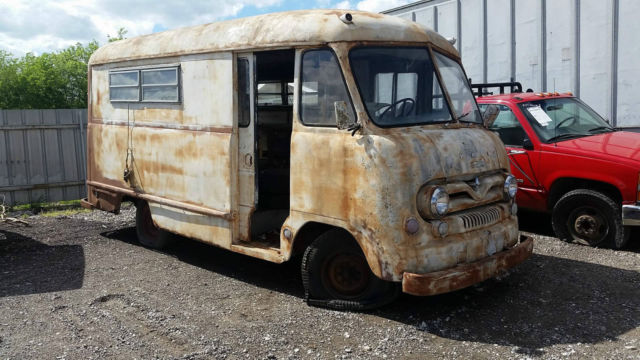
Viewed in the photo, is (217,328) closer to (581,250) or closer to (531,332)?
A: (531,332)

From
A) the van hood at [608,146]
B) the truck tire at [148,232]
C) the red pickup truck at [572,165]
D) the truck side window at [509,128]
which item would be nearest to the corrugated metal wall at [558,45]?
the red pickup truck at [572,165]

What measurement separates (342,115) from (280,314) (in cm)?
183

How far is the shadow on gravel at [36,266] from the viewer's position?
6.34m

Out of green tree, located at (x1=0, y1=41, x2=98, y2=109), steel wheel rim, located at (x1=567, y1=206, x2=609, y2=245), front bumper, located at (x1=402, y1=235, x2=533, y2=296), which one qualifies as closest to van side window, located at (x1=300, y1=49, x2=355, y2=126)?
front bumper, located at (x1=402, y1=235, x2=533, y2=296)

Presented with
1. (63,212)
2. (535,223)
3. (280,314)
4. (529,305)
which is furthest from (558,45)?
(63,212)

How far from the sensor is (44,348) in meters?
4.68

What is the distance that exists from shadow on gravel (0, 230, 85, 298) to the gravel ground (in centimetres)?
4

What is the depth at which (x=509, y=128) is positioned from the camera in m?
8.01

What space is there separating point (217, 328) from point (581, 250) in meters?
4.49

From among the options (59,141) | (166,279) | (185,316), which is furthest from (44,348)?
(59,141)

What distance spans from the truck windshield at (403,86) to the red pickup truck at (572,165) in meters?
2.32

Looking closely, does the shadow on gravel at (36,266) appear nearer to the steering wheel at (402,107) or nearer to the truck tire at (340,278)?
the truck tire at (340,278)

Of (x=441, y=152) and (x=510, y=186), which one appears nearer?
(x=441, y=152)

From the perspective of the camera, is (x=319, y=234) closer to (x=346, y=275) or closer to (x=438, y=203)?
(x=346, y=275)
